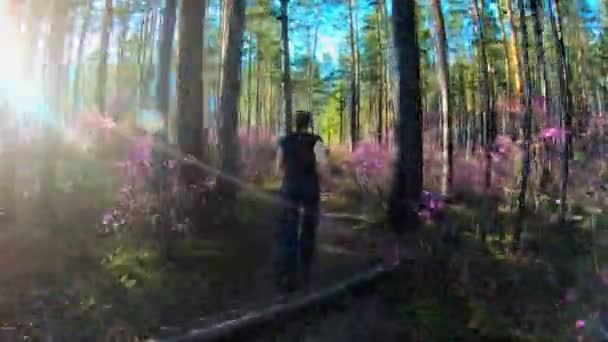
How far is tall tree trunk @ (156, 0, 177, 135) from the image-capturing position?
16.6 meters

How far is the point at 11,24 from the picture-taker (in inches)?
657

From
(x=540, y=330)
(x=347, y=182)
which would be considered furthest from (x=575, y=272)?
(x=347, y=182)

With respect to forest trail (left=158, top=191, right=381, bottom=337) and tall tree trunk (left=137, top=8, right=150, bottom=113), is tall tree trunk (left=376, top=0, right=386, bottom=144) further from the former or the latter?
forest trail (left=158, top=191, right=381, bottom=337)

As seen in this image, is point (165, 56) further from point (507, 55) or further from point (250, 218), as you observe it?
point (507, 55)

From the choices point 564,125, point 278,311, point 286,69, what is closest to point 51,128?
point 278,311

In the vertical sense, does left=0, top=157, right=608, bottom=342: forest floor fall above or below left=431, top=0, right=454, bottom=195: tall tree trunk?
below

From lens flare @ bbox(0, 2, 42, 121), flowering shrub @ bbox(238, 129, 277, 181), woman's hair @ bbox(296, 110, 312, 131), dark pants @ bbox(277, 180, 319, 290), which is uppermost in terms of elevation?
lens flare @ bbox(0, 2, 42, 121)

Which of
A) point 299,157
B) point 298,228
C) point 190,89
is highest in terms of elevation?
point 190,89

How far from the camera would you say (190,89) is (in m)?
9.80

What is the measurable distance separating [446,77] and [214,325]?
11662 mm

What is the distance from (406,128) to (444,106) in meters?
5.99

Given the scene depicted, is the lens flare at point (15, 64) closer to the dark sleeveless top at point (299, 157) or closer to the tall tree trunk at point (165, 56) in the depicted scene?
the tall tree trunk at point (165, 56)

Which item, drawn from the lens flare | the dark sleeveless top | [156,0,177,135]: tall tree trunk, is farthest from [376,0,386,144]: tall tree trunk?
the dark sleeveless top

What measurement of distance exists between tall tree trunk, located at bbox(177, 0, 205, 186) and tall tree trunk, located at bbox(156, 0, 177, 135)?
20.3 ft
